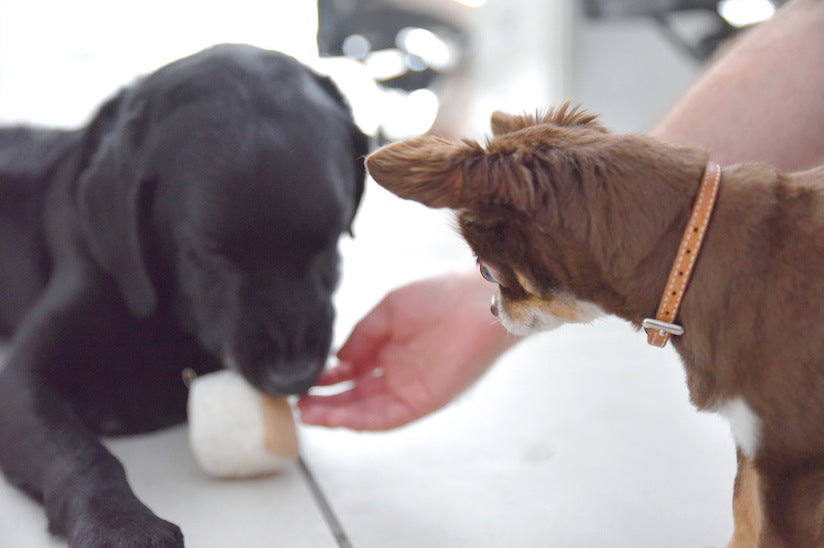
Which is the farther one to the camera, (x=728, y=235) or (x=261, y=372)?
(x=261, y=372)

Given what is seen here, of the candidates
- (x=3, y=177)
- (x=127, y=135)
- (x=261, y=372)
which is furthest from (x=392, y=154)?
(x=3, y=177)

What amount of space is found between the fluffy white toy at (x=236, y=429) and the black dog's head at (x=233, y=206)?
1.6 inches

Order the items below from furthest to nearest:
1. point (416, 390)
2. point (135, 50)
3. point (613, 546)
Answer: point (135, 50), point (416, 390), point (613, 546)

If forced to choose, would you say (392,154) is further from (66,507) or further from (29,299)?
(29,299)

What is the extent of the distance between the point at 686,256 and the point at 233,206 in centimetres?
63

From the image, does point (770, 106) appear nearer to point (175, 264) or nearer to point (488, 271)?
point (488, 271)

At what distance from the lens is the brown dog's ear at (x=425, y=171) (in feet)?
2.56

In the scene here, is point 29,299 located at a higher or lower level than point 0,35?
lower

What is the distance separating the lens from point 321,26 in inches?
179

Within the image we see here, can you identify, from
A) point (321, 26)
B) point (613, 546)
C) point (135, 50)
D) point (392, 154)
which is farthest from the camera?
point (321, 26)

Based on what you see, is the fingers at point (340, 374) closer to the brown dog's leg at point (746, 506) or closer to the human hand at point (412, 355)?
the human hand at point (412, 355)

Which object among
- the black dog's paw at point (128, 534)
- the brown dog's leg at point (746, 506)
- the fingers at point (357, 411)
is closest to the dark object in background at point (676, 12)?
the fingers at point (357, 411)

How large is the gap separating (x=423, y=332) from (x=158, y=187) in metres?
0.51

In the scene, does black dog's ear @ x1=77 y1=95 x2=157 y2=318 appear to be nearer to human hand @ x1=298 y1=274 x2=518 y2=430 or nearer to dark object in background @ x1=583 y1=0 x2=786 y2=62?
human hand @ x1=298 y1=274 x2=518 y2=430
